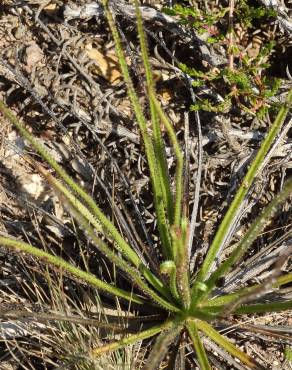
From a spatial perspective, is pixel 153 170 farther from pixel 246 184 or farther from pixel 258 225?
pixel 258 225

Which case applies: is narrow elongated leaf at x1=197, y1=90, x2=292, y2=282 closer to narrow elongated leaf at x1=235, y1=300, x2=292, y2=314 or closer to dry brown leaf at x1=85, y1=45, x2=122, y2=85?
narrow elongated leaf at x1=235, y1=300, x2=292, y2=314

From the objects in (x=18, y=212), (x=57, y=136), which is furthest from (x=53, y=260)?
(x=57, y=136)

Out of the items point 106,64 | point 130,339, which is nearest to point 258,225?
point 130,339

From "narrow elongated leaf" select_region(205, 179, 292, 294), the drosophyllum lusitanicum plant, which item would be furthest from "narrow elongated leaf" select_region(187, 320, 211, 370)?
"narrow elongated leaf" select_region(205, 179, 292, 294)

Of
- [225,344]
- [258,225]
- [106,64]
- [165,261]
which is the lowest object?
[225,344]

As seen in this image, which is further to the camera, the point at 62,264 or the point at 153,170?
the point at 153,170

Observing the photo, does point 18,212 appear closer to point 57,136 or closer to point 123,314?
point 57,136

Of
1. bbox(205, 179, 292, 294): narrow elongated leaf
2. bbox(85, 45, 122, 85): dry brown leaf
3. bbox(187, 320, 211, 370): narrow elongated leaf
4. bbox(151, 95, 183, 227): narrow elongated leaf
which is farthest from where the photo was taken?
bbox(85, 45, 122, 85): dry brown leaf
